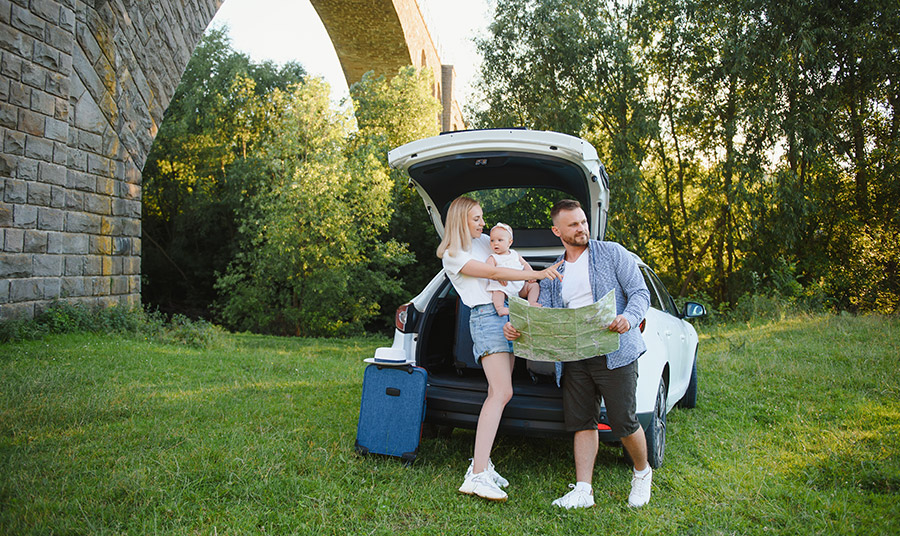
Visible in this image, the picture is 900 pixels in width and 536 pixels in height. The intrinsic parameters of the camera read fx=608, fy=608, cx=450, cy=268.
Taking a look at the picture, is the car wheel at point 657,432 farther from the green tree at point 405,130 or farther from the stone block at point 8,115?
the green tree at point 405,130

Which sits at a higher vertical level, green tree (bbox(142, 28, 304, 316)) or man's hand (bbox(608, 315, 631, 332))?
green tree (bbox(142, 28, 304, 316))

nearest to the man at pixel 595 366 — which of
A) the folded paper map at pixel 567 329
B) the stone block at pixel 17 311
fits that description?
the folded paper map at pixel 567 329

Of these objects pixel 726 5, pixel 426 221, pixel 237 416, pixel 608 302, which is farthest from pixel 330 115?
pixel 608 302

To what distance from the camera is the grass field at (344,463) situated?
9.90 feet

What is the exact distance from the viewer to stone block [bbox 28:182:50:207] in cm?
767

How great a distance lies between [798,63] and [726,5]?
2.23 m

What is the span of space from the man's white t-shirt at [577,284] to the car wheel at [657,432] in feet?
3.00

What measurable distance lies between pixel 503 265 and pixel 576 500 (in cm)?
135

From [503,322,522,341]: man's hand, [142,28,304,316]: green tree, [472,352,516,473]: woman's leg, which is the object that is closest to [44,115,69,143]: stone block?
[472,352,516,473]: woman's leg

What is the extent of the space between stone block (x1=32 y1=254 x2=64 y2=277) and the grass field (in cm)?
143

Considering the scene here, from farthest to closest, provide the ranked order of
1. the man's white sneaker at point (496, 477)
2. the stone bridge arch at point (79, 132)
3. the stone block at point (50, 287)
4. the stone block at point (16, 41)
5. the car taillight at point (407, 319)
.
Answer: the stone block at point (50, 287) → the stone bridge arch at point (79, 132) → the stone block at point (16, 41) → the car taillight at point (407, 319) → the man's white sneaker at point (496, 477)

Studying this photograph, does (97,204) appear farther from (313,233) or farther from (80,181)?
(313,233)

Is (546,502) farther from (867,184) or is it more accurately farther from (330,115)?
(867,184)

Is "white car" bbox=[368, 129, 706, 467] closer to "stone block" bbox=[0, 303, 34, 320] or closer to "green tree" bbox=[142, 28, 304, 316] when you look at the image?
"stone block" bbox=[0, 303, 34, 320]
